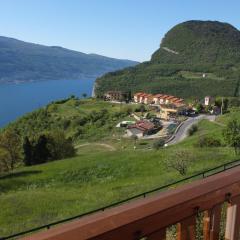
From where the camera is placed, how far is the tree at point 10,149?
145 ft

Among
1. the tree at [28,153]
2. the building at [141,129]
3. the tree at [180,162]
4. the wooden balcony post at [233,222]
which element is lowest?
the building at [141,129]

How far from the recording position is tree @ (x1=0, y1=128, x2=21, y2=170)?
1741 inches

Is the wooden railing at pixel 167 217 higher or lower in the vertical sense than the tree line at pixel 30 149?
higher

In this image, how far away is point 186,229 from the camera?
220cm

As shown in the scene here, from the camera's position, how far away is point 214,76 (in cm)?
16762

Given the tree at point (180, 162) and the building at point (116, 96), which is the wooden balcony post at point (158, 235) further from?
the building at point (116, 96)

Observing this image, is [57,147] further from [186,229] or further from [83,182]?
[186,229]

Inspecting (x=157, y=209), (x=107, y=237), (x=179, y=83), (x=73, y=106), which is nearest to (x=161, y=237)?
(x=157, y=209)

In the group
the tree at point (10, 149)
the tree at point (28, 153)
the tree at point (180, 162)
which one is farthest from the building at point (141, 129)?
the tree at point (180, 162)

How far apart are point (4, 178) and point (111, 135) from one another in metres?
55.2

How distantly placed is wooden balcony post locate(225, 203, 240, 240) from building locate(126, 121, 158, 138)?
75.9 meters

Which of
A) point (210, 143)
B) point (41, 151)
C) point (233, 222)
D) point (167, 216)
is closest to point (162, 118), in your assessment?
point (41, 151)

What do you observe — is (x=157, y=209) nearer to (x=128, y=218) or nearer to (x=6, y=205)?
(x=128, y=218)

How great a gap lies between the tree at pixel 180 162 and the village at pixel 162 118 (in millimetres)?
40848
